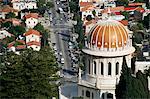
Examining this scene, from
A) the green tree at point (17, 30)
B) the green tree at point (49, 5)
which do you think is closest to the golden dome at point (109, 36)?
the green tree at point (17, 30)

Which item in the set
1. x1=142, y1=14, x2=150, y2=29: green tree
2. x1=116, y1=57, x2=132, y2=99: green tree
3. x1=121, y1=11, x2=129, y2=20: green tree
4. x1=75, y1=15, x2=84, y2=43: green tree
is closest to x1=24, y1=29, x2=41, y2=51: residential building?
x1=75, y1=15, x2=84, y2=43: green tree

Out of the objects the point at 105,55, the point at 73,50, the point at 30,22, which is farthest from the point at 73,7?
the point at 105,55

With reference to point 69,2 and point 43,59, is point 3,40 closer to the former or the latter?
point 69,2

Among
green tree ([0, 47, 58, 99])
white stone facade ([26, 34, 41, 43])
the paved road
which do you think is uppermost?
green tree ([0, 47, 58, 99])

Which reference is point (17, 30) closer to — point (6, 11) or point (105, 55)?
point (6, 11)

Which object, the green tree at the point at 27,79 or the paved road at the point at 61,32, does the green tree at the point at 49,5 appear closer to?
the paved road at the point at 61,32

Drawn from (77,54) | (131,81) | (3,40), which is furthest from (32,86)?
(3,40)

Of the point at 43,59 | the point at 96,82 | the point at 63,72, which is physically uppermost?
the point at 43,59

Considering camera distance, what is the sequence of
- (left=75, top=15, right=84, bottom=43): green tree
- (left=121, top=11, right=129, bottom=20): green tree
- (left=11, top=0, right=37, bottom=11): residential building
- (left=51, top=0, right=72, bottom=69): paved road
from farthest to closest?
(left=11, top=0, right=37, bottom=11): residential building, (left=121, top=11, right=129, bottom=20): green tree, (left=75, top=15, right=84, bottom=43): green tree, (left=51, top=0, right=72, bottom=69): paved road

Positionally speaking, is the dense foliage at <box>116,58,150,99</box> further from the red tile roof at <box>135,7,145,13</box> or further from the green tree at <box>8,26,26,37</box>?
the red tile roof at <box>135,7,145,13</box>
